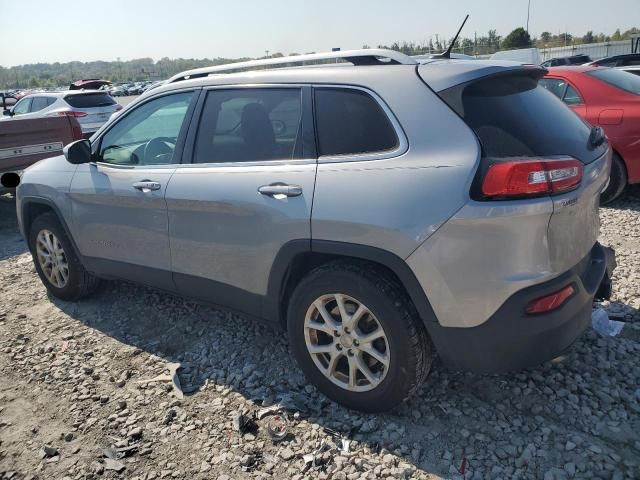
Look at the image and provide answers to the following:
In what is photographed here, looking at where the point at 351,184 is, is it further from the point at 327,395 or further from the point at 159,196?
the point at 159,196

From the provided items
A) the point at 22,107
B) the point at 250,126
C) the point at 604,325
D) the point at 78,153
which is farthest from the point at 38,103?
the point at 604,325

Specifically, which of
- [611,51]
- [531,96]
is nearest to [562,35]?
[611,51]

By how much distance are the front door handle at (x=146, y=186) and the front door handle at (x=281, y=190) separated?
91cm

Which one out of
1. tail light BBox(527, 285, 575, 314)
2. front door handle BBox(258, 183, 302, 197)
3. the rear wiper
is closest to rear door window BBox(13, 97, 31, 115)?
front door handle BBox(258, 183, 302, 197)

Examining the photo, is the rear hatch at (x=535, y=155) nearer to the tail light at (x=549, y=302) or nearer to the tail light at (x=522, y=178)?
the tail light at (x=522, y=178)

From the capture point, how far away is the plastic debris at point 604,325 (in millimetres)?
3405

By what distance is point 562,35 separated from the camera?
175 feet

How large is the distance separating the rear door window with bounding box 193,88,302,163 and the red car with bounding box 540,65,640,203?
4439 mm

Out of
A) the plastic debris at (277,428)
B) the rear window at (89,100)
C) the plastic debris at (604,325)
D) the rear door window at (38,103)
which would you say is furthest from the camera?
the rear door window at (38,103)

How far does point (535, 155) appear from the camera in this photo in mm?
2393

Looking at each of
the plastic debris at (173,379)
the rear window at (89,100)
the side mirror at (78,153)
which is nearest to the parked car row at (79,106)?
the rear window at (89,100)

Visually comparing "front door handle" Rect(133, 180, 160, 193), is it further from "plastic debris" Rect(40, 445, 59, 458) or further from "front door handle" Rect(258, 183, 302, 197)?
"plastic debris" Rect(40, 445, 59, 458)

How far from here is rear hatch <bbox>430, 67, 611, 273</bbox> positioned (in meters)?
2.26

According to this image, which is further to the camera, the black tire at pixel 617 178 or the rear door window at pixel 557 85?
the rear door window at pixel 557 85
